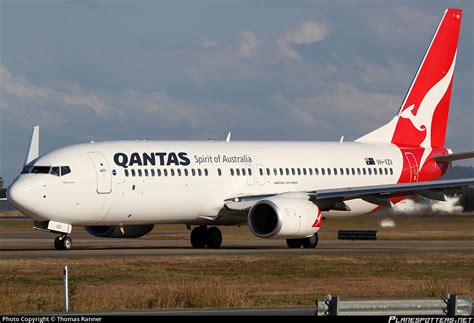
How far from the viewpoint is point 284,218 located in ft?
138

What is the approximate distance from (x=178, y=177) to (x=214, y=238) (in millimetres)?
3598

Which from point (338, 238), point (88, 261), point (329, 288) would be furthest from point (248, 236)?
point (329, 288)

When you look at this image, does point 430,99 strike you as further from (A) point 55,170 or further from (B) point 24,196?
(B) point 24,196

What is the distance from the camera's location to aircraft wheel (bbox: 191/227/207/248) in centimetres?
4594

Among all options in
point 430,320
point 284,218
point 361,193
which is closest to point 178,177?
point 284,218

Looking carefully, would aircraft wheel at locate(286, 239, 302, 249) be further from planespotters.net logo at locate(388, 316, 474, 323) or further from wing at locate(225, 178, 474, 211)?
planespotters.net logo at locate(388, 316, 474, 323)

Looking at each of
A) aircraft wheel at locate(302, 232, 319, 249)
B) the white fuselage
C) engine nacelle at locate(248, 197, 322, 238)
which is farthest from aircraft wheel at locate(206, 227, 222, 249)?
aircraft wheel at locate(302, 232, 319, 249)

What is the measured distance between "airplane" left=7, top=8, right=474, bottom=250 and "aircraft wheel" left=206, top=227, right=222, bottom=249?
4cm

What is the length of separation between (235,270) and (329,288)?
5.12 meters

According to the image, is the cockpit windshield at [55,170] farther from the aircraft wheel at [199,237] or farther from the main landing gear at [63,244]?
the aircraft wheel at [199,237]

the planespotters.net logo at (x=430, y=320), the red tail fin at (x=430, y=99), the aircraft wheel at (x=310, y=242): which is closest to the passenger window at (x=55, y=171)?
the aircraft wheel at (x=310, y=242)

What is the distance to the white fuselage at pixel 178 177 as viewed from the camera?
1601 inches

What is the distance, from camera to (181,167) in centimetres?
4338

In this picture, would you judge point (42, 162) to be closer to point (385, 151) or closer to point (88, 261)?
point (88, 261)
